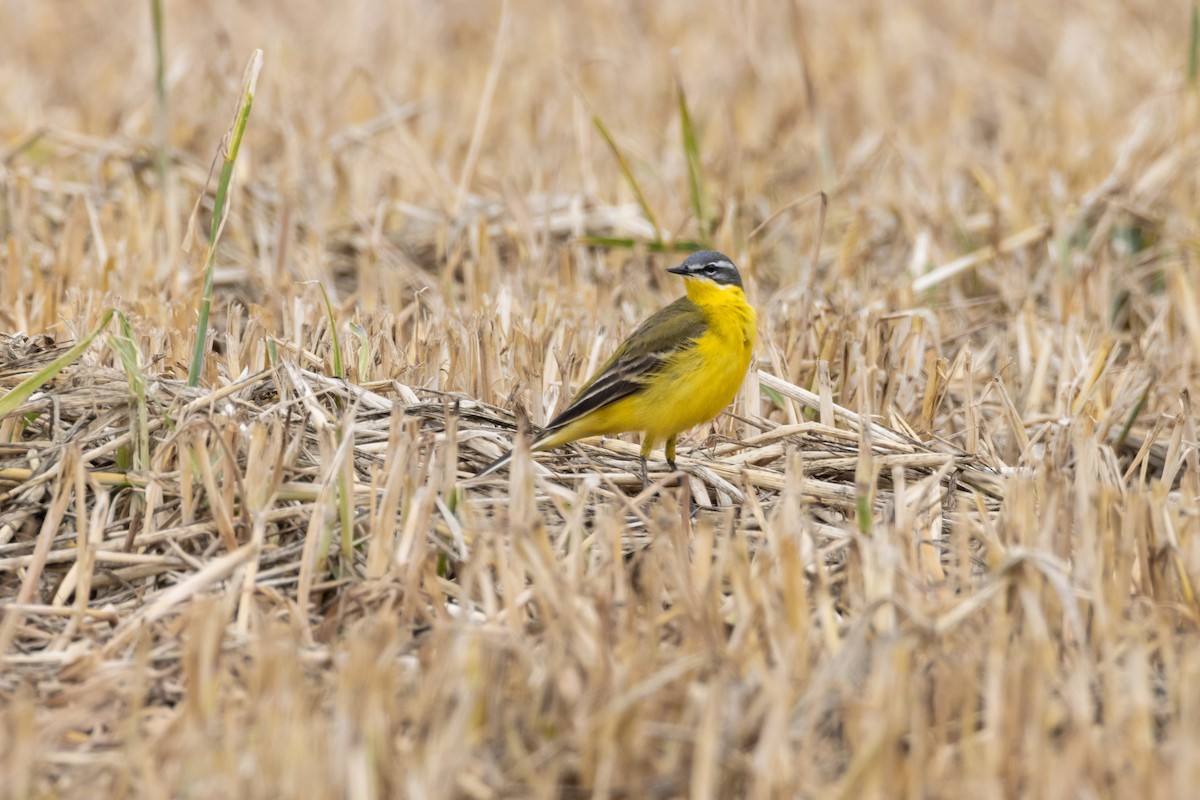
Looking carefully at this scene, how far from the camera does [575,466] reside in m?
4.95

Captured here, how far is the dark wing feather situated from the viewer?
4.80 metres

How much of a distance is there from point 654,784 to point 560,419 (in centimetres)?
179

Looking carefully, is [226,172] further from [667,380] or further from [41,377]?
[667,380]

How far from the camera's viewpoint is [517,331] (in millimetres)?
5691

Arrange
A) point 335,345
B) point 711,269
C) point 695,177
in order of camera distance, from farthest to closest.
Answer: point 695,177 < point 711,269 < point 335,345

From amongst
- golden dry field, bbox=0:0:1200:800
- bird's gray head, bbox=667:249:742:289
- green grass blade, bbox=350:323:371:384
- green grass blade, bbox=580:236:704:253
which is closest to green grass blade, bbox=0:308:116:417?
golden dry field, bbox=0:0:1200:800

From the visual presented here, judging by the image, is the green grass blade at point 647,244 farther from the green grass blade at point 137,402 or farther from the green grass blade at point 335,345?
the green grass blade at point 137,402

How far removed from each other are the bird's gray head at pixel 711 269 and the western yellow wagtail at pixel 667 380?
0.67ft

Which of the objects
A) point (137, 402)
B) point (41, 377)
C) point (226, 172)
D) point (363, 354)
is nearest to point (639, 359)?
point (363, 354)

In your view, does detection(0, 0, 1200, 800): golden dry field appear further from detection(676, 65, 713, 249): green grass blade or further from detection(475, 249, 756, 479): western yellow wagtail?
detection(475, 249, 756, 479): western yellow wagtail

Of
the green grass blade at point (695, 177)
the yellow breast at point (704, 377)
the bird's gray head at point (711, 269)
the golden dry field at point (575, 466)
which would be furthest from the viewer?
the green grass blade at point (695, 177)

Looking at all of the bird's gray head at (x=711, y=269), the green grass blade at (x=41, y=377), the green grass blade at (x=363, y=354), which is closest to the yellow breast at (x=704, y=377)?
the bird's gray head at (x=711, y=269)

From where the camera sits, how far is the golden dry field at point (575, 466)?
3.15 m

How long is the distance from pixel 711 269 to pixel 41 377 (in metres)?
2.39
